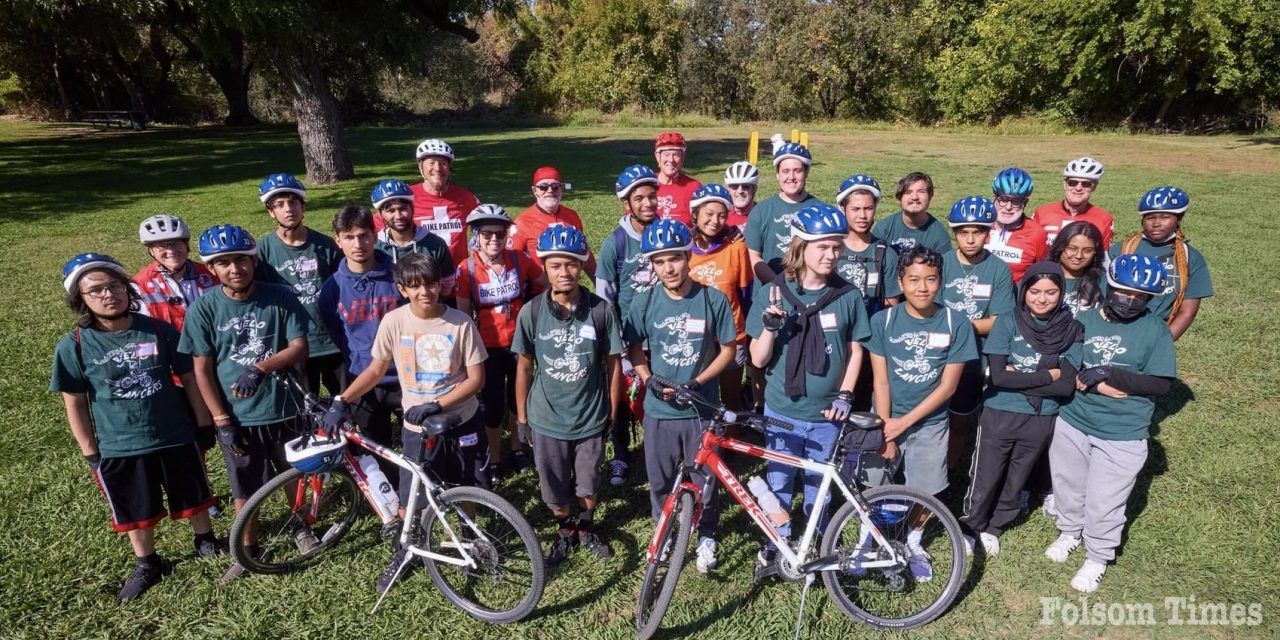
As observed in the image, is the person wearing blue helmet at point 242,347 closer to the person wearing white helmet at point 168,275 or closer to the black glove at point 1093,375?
the person wearing white helmet at point 168,275

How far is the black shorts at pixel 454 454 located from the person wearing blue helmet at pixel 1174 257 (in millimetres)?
5259

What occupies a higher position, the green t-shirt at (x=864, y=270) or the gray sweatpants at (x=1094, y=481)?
the green t-shirt at (x=864, y=270)

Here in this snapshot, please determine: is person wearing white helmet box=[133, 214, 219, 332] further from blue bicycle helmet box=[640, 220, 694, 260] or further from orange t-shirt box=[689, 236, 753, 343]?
orange t-shirt box=[689, 236, 753, 343]

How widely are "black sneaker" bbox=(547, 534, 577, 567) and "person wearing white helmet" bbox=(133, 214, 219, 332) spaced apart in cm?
303

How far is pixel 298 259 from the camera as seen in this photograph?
5.13m

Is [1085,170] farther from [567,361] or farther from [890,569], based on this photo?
[567,361]

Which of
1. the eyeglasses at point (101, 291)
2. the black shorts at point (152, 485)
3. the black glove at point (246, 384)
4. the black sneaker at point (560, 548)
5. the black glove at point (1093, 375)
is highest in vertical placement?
the eyeglasses at point (101, 291)

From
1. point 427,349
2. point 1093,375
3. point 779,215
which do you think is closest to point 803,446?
point 1093,375

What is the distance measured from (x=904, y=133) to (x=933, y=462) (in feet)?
117

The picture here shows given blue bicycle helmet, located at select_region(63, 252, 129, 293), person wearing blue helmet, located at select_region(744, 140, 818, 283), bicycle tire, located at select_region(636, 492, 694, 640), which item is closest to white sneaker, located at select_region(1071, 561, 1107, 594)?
bicycle tire, located at select_region(636, 492, 694, 640)

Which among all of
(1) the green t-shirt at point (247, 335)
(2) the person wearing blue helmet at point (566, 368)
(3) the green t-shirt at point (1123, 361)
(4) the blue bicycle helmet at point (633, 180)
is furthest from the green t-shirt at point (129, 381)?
(3) the green t-shirt at point (1123, 361)

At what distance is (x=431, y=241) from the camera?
5.40 metres

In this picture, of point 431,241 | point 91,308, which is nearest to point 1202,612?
point 431,241

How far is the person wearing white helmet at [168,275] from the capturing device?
4.65 m
